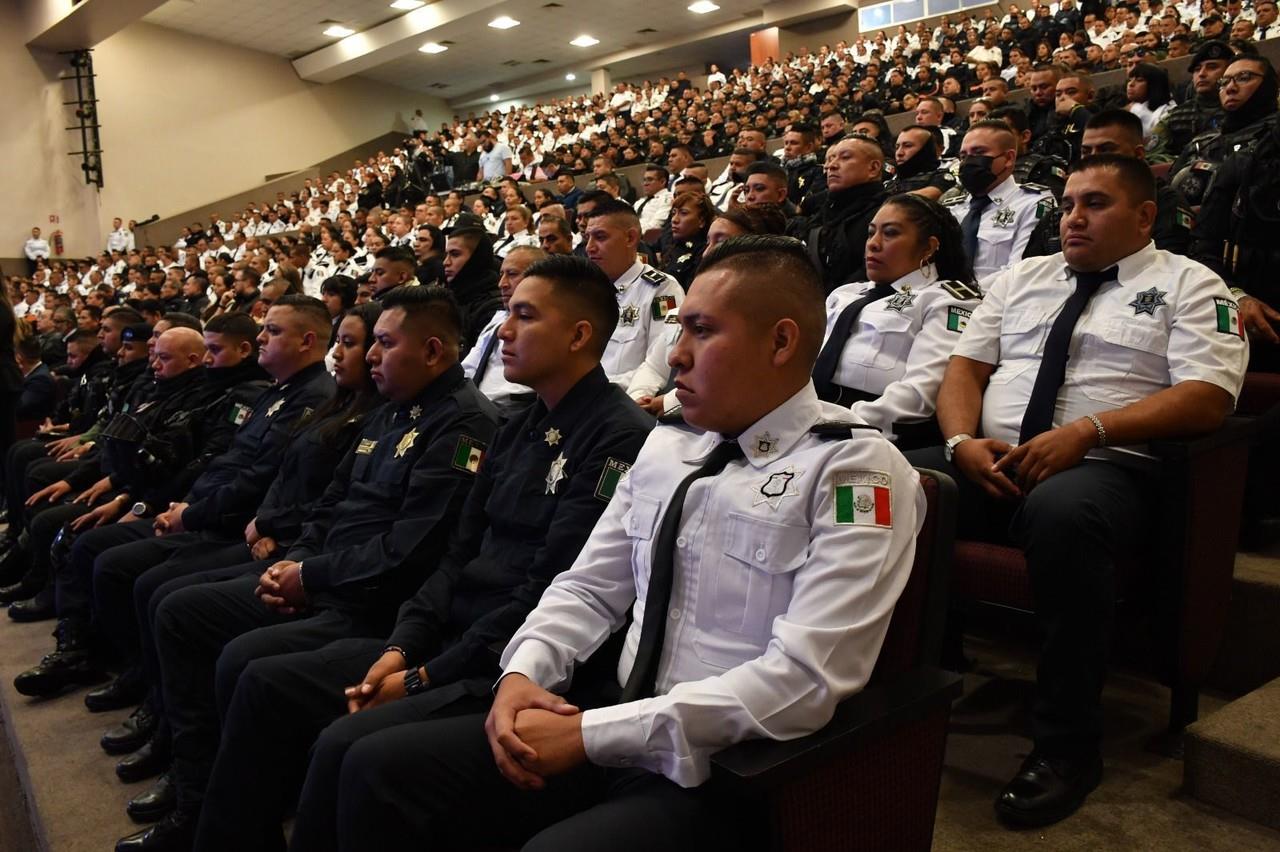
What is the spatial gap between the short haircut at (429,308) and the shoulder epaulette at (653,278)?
1.27 m

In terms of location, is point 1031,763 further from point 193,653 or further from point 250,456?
point 250,456

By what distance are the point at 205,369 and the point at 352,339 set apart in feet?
3.88

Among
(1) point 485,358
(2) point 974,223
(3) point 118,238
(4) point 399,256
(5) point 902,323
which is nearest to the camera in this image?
(5) point 902,323

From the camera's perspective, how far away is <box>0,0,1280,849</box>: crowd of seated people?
3.92 ft

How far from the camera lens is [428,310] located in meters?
2.36

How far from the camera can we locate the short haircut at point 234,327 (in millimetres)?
3504

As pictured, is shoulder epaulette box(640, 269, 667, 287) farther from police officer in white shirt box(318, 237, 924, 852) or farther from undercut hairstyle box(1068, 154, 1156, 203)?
police officer in white shirt box(318, 237, 924, 852)

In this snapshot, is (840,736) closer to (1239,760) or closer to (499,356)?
(1239,760)

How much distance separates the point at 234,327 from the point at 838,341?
7.54 feet

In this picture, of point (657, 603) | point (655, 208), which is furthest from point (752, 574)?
point (655, 208)

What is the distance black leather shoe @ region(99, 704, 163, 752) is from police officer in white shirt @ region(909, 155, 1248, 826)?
2268 millimetres

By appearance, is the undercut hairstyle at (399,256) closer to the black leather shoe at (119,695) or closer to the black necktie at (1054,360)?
the black leather shoe at (119,695)

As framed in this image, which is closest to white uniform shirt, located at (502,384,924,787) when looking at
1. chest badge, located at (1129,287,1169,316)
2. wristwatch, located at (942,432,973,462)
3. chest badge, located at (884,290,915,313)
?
wristwatch, located at (942,432,973,462)

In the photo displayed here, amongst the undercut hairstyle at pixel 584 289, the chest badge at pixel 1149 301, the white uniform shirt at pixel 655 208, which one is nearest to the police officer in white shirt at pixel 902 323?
the chest badge at pixel 1149 301
